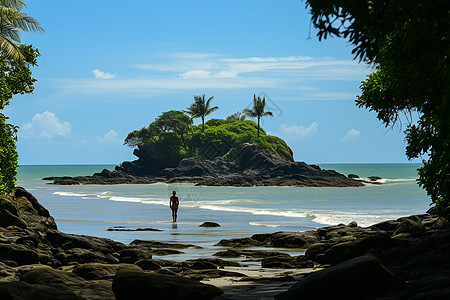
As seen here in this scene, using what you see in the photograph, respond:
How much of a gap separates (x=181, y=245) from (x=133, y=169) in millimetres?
81823

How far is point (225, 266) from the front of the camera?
519 inches

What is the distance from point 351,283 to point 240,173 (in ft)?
252

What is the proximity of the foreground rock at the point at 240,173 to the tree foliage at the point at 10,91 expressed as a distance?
55.8 meters

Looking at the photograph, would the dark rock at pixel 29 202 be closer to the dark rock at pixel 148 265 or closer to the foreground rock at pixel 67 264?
the foreground rock at pixel 67 264

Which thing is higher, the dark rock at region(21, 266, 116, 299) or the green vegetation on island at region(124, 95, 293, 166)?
the green vegetation on island at region(124, 95, 293, 166)

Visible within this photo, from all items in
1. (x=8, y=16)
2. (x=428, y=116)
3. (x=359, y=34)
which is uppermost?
(x=8, y=16)

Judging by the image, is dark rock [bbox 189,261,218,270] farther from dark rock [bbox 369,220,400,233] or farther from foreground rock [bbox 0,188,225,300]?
dark rock [bbox 369,220,400,233]

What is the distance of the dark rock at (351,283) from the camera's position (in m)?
7.98

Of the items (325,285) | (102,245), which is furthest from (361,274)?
(102,245)

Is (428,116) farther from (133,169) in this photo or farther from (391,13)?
(133,169)

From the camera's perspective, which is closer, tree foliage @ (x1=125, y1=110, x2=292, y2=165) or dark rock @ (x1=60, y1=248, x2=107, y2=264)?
dark rock @ (x1=60, y1=248, x2=107, y2=264)

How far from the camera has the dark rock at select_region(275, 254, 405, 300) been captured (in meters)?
7.98

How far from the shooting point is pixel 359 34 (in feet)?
29.2

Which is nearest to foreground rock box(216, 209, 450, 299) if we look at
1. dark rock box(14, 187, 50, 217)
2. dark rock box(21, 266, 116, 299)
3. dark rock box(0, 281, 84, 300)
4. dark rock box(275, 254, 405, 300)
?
dark rock box(275, 254, 405, 300)
